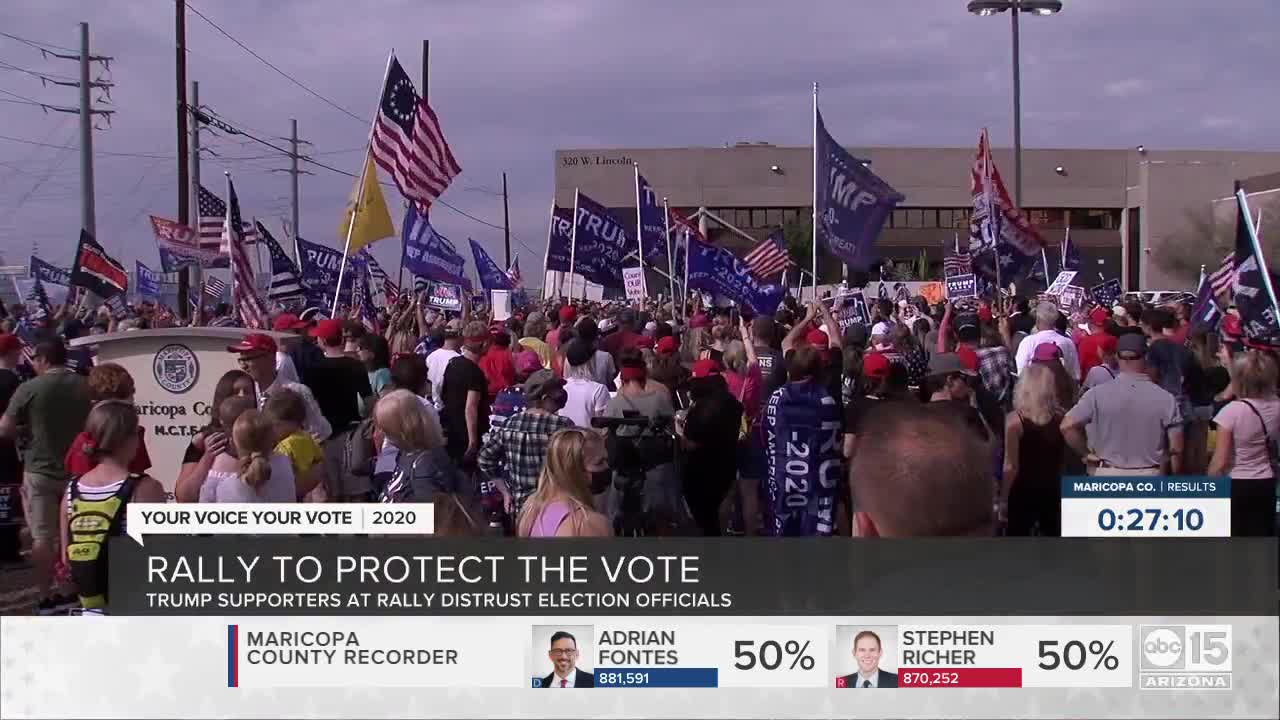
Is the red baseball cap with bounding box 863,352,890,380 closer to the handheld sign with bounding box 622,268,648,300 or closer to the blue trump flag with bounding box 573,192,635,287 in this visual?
the blue trump flag with bounding box 573,192,635,287

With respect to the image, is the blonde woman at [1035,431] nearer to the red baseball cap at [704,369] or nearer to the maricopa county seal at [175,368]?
the red baseball cap at [704,369]

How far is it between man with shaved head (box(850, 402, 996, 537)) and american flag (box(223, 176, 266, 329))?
13.3 metres

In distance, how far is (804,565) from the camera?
2.86 m

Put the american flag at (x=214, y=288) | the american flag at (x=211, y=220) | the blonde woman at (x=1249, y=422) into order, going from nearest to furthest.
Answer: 1. the blonde woman at (x=1249, y=422)
2. the american flag at (x=211, y=220)
3. the american flag at (x=214, y=288)

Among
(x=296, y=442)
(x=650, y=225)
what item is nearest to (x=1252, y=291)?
(x=296, y=442)

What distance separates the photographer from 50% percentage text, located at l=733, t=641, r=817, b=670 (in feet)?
9.32

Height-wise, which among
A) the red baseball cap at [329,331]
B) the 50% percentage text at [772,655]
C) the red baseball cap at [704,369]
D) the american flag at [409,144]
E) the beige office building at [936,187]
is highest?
the beige office building at [936,187]

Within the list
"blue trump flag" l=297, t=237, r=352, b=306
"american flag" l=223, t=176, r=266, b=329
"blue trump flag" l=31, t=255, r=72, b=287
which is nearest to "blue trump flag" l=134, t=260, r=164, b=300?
"blue trump flag" l=31, t=255, r=72, b=287

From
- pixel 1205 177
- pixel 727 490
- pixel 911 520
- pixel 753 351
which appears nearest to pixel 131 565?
pixel 911 520

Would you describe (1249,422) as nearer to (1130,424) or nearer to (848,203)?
(1130,424)

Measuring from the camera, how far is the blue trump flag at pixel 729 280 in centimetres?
1734

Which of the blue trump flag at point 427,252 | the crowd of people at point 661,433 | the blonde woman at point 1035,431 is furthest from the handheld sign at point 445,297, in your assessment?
the blonde woman at point 1035,431

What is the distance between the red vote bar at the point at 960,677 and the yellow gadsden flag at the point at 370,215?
1103cm

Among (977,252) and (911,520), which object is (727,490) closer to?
(911,520)
